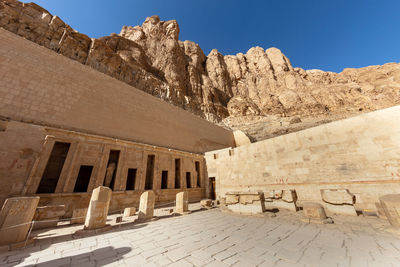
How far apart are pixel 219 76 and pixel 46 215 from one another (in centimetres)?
3986

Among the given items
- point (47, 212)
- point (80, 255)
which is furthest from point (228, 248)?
point (47, 212)

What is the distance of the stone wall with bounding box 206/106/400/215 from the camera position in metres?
5.58

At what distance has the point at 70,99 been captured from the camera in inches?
374

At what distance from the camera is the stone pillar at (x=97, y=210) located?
4550 mm

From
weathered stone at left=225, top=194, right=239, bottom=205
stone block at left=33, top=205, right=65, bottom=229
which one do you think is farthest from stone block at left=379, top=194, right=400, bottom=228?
stone block at left=33, top=205, right=65, bottom=229

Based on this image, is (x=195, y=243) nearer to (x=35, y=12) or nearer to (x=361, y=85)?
(x=35, y=12)

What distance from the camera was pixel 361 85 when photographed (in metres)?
30.5

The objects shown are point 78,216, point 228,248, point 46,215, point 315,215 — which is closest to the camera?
point 228,248

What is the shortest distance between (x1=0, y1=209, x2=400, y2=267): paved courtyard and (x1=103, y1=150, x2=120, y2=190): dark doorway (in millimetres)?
4892

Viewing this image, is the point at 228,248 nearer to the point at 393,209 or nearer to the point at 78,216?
the point at 393,209

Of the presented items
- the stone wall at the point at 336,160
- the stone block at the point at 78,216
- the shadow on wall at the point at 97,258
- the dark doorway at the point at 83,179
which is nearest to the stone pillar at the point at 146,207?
the stone block at the point at 78,216

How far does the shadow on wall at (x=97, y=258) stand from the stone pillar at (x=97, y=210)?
1.84m

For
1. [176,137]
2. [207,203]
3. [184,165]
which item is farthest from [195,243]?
[176,137]

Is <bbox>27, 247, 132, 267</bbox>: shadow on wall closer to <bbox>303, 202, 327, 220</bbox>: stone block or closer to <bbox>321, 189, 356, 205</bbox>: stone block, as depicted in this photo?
<bbox>303, 202, 327, 220</bbox>: stone block
